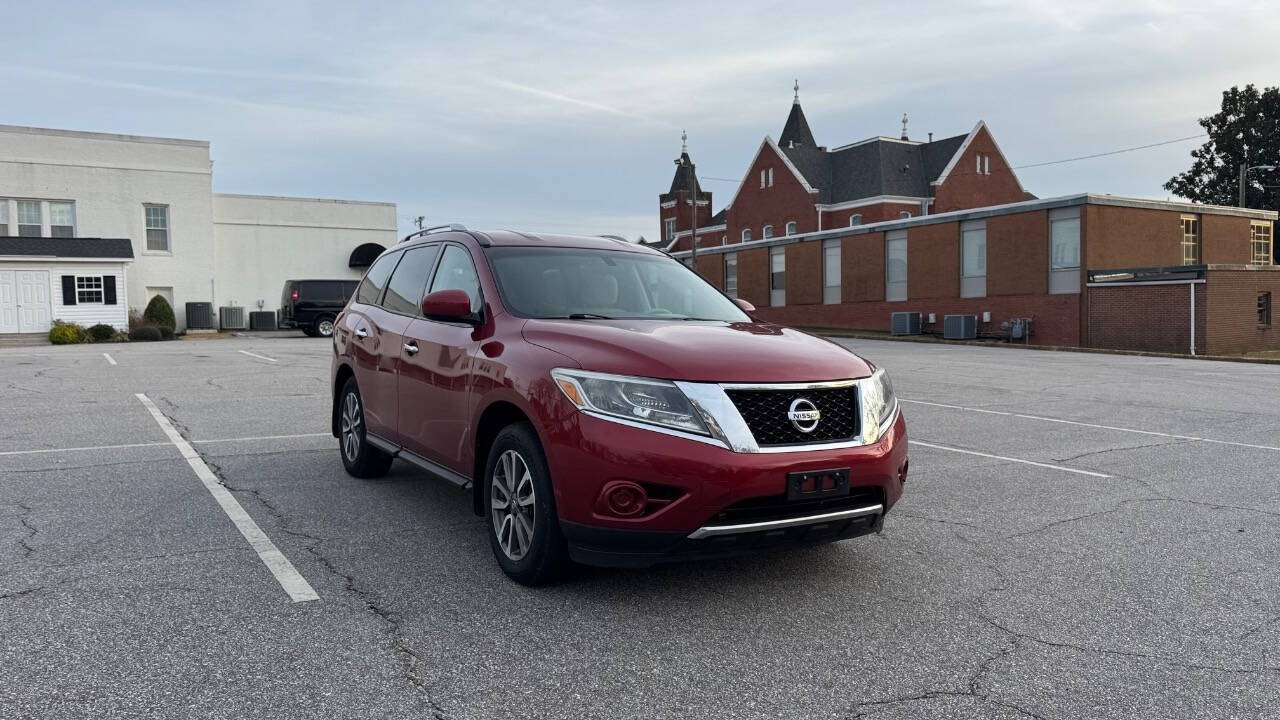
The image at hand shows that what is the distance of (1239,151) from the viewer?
6156 cm

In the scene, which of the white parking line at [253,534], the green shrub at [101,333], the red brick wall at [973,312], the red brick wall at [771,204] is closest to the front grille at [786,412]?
the white parking line at [253,534]

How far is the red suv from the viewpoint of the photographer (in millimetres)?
4070

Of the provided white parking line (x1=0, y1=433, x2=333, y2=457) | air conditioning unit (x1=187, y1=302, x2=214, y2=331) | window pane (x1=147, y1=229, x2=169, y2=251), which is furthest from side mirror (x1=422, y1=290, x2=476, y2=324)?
window pane (x1=147, y1=229, x2=169, y2=251)

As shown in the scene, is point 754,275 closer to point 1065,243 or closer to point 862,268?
point 862,268

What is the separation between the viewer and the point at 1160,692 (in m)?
3.45

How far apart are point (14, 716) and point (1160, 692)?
13.0 feet

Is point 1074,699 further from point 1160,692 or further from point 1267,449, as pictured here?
point 1267,449

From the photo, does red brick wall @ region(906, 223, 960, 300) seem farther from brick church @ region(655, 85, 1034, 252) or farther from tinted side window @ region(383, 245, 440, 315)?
tinted side window @ region(383, 245, 440, 315)

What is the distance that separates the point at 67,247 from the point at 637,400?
3866 centimetres

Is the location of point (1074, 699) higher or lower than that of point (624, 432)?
lower

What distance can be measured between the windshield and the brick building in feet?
89.3

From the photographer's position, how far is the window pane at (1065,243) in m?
31.2

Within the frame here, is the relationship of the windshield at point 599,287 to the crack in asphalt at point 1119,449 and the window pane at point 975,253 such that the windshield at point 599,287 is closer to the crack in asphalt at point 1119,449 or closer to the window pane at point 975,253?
the crack in asphalt at point 1119,449

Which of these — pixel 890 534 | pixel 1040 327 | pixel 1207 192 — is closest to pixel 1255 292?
pixel 1040 327
